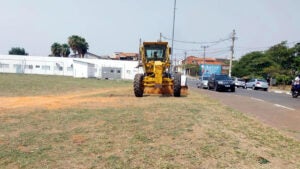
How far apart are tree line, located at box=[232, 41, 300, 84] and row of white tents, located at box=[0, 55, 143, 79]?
79.2 feet

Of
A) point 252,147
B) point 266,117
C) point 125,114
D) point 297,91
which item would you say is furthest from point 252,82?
point 252,147

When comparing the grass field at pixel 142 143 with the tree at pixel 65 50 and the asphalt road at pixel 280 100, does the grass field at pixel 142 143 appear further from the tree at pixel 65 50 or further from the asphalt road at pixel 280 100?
the tree at pixel 65 50

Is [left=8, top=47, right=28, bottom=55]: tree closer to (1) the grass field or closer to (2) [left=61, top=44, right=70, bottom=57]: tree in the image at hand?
(2) [left=61, top=44, right=70, bottom=57]: tree

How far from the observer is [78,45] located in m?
91.8

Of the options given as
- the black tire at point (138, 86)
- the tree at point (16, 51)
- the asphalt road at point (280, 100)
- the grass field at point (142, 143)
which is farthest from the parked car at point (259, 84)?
the tree at point (16, 51)

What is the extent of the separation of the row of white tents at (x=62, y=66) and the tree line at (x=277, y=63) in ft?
79.2

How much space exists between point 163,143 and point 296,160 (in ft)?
8.26

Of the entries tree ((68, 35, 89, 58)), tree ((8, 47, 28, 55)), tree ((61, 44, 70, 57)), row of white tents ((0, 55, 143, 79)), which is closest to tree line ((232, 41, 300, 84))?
row of white tents ((0, 55, 143, 79))

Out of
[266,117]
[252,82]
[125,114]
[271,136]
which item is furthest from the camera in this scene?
[252,82]

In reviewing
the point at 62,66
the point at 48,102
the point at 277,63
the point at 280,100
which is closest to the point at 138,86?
the point at 48,102

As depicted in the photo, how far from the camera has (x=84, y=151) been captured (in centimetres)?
681

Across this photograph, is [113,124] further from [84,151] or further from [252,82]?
[252,82]

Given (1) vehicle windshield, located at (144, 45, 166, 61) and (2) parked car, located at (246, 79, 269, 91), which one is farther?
(2) parked car, located at (246, 79, 269, 91)

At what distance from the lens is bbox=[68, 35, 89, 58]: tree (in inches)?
3563
